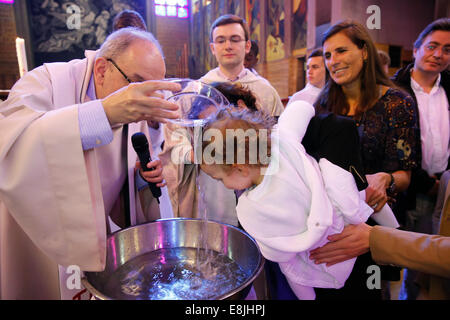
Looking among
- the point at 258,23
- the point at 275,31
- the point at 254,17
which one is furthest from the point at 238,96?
the point at 254,17

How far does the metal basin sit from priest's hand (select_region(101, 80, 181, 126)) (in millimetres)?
526

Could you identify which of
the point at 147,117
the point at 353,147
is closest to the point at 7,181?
the point at 147,117

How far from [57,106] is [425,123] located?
2600mm

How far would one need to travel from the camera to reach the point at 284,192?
3.43 ft

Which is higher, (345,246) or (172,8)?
(172,8)

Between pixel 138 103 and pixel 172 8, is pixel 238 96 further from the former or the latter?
pixel 172 8

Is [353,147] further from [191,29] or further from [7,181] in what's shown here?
[191,29]

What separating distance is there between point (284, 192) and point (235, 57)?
2.24 meters

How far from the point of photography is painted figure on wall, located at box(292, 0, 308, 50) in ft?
18.8

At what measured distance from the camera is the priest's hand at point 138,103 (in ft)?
3.29

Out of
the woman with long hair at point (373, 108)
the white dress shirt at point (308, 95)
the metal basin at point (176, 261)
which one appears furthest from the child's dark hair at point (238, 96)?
the white dress shirt at point (308, 95)

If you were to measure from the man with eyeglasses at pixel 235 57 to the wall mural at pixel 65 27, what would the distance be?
9515 mm

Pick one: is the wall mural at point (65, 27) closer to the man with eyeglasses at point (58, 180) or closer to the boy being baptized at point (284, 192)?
the man with eyeglasses at point (58, 180)

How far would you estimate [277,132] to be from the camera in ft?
3.94
